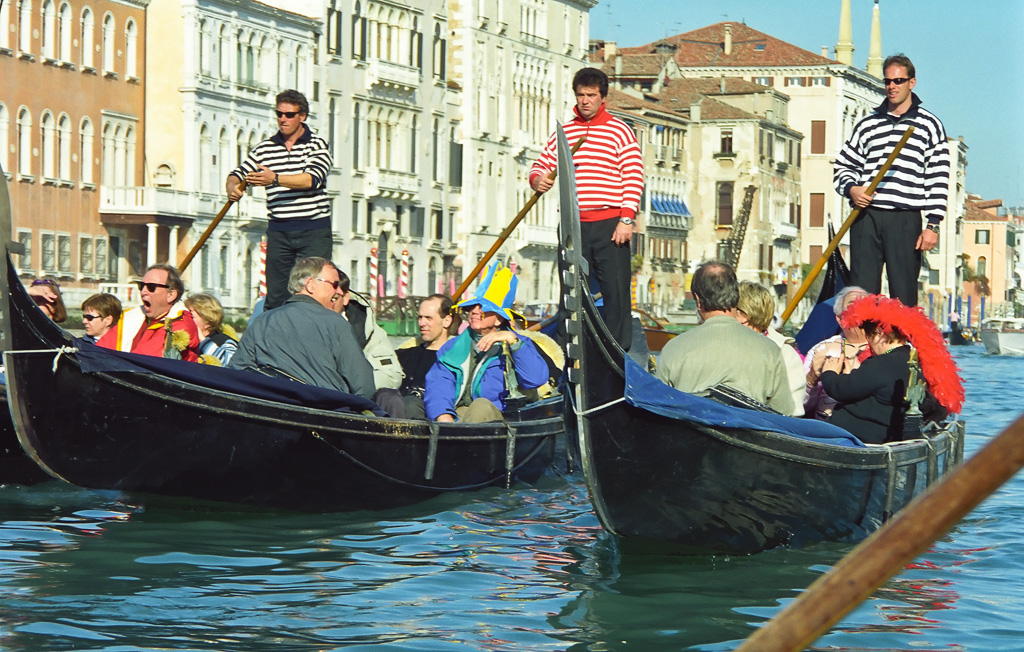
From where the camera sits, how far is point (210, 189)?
81.7 feet

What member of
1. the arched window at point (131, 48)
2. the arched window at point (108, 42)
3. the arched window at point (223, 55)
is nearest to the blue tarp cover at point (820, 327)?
Answer: the arched window at point (108, 42)

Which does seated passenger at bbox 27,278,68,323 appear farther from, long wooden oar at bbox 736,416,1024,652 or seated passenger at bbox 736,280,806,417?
long wooden oar at bbox 736,416,1024,652

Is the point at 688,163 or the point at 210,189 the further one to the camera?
the point at 688,163

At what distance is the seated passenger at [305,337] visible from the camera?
514 cm

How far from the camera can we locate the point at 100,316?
19.2ft

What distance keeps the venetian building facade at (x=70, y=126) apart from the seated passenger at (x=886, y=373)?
17.5 metres

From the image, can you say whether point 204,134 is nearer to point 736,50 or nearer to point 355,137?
point 355,137

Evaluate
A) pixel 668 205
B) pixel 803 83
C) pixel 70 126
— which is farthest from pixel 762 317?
pixel 803 83

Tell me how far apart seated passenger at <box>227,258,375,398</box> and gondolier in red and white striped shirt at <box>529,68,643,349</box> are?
39.5 inches

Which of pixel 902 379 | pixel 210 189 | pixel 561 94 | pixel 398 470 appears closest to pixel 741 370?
pixel 902 379

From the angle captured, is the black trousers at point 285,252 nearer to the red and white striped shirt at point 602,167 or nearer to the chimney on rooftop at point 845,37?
the red and white striped shirt at point 602,167

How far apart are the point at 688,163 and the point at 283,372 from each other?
130 feet

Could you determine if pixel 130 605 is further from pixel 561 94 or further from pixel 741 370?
pixel 561 94

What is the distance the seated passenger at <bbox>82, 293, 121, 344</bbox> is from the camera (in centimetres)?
584
